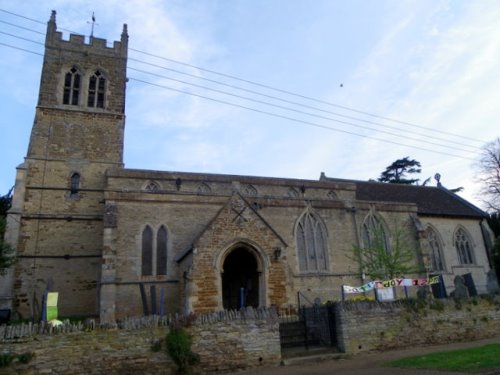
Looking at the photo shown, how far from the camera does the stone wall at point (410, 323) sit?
12.7 meters

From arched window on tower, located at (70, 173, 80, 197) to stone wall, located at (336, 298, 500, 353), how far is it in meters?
17.9

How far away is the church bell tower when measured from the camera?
21.1 metres

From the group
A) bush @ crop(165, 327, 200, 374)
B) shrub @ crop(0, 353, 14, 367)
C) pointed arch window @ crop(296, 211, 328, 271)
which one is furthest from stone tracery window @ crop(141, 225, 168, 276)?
shrub @ crop(0, 353, 14, 367)

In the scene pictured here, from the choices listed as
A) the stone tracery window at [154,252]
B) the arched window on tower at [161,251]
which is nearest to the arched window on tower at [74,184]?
the stone tracery window at [154,252]

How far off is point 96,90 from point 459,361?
87.6 feet

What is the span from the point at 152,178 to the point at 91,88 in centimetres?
919

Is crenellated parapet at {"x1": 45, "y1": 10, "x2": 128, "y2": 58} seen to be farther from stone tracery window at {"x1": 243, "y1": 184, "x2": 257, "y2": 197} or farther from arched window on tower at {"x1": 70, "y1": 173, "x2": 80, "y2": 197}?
stone tracery window at {"x1": 243, "y1": 184, "x2": 257, "y2": 197}

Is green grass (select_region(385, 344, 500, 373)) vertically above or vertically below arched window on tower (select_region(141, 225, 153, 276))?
below

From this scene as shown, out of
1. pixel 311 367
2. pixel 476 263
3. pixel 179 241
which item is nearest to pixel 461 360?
pixel 311 367

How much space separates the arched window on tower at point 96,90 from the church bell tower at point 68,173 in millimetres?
67

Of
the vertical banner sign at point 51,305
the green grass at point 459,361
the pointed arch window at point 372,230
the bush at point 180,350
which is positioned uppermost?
the pointed arch window at point 372,230

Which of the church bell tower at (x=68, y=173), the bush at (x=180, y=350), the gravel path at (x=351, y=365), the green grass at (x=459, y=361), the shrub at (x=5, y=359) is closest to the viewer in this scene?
the shrub at (x=5, y=359)

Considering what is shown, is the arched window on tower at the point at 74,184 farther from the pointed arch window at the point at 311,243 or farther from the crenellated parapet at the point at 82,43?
the pointed arch window at the point at 311,243

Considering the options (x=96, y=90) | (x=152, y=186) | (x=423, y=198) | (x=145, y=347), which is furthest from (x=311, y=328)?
(x=96, y=90)
